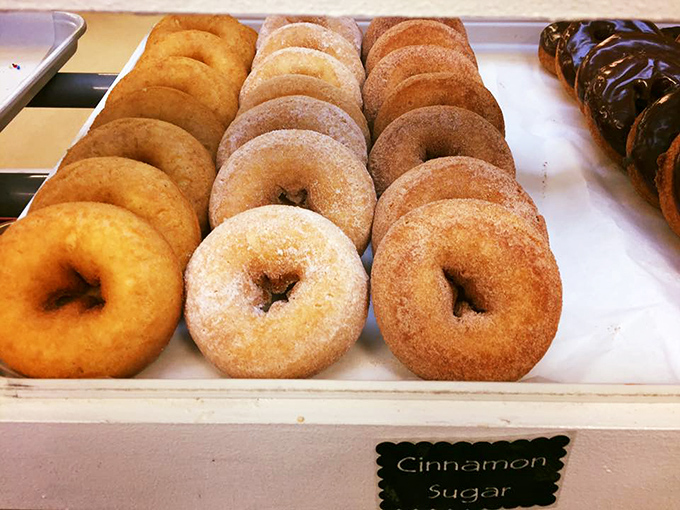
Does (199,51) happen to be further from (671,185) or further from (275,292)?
(671,185)

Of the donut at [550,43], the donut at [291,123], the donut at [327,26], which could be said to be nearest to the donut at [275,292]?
the donut at [291,123]

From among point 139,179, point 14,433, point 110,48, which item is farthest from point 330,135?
point 110,48

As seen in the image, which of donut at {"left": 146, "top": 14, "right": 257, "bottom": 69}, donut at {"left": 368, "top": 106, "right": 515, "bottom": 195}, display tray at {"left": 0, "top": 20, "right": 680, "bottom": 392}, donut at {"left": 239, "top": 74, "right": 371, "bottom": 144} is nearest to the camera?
display tray at {"left": 0, "top": 20, "right": 680, "bottom": 392}

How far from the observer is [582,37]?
2000 millimetres

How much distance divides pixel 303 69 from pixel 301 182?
52cm

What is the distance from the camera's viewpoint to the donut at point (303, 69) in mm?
1643

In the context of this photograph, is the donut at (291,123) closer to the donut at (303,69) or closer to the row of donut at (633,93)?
the donut at (303,69)

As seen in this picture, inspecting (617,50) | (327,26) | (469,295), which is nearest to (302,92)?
(327,26)

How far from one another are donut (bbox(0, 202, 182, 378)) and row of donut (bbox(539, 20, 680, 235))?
44.5 inches

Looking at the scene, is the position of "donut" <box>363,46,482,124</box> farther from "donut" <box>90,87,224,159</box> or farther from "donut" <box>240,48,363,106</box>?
"donut" <box>90,87,224,159</box>

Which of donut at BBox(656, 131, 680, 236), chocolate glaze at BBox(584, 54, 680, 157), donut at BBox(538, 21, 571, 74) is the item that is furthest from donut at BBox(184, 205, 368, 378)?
donut at BBox(538, 21, 571, 74)

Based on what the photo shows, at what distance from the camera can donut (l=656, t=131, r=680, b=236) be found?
1.33 m

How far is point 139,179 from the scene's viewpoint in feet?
3.85

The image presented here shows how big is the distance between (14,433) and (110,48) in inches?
149
